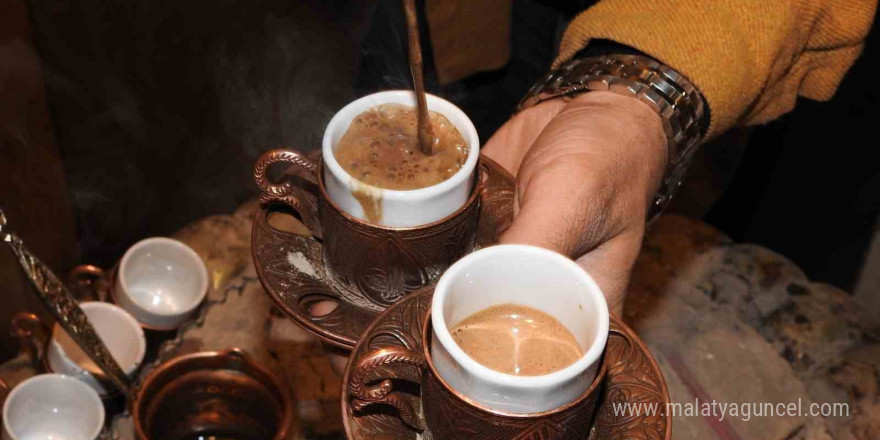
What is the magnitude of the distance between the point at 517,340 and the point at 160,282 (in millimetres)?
1561

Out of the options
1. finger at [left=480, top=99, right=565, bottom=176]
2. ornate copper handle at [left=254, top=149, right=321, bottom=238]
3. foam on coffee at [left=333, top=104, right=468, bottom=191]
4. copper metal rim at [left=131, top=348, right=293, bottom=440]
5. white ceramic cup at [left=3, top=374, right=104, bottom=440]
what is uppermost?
foam on coffee at [left=333, top=104, right=468, bottom=191]

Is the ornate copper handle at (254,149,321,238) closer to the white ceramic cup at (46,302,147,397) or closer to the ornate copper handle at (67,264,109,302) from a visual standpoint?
the white ceramic cup at (46,302,147,397)

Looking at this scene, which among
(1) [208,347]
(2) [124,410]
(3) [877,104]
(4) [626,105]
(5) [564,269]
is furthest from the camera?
(3) [877,104]

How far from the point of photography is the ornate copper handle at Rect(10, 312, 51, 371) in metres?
1.91

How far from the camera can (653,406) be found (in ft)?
3.43

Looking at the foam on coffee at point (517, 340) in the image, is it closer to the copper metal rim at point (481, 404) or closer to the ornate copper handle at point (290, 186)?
the copper metal rim at point (481, 404)

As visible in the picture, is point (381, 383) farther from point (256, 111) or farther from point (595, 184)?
point (256, 111)

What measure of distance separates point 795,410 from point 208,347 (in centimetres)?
128

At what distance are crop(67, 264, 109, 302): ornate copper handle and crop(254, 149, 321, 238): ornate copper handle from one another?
999 millimetres

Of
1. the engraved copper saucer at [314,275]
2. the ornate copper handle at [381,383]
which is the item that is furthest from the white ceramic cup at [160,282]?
the ornate copper handle at [381,383]

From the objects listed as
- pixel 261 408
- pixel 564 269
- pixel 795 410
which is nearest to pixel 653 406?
pixel 564 269

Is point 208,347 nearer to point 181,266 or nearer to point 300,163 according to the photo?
point 181,266

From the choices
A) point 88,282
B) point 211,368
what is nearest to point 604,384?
point 211,368

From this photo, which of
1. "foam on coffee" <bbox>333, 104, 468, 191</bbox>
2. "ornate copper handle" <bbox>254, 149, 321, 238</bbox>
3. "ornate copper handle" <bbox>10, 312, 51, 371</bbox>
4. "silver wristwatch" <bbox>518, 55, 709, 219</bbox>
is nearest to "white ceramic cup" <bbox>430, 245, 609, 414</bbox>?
"foam on coffee" <bbox>333, 104, 468, 191</bbox>
